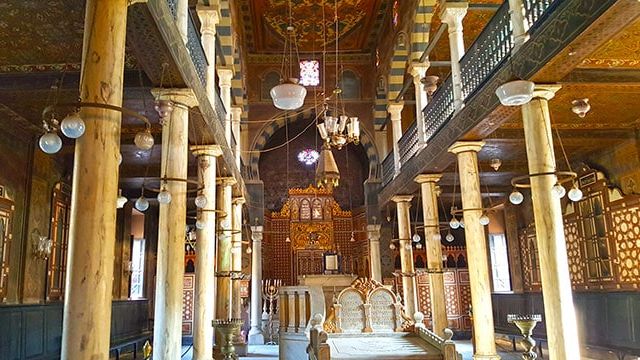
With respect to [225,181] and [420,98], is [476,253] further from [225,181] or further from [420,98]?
[225,181]

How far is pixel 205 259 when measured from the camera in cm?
895

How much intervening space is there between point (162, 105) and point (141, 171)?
6.09m

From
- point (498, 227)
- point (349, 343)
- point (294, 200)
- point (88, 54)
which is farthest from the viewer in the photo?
point (294, 200)

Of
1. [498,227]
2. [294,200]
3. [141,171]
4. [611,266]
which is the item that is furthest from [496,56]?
[294,200]

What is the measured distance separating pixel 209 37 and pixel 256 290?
949 cm

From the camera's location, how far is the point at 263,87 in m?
18.0

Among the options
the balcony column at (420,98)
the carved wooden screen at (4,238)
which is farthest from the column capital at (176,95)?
the balcony column at (420,98)

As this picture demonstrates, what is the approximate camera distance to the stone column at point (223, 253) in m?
11.3

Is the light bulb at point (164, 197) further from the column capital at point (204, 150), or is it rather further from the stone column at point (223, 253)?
the stone column at point (223, 253)

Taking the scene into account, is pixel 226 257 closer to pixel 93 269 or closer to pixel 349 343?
pixel 349 343

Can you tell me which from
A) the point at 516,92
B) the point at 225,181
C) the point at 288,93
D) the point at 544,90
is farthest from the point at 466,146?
the point at 225,181

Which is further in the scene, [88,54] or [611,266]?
[611,266]

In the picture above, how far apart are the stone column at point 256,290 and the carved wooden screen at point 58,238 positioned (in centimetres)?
723

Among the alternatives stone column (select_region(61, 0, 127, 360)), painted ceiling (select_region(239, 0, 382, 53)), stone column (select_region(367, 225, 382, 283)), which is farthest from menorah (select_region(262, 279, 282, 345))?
stone column (select_region(61, 0, 127, 360))
